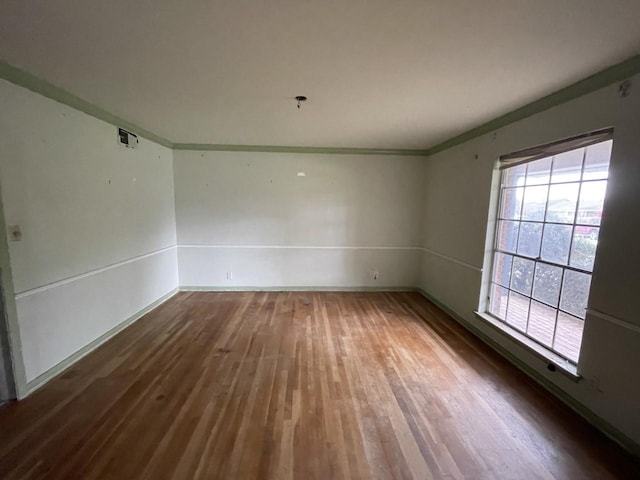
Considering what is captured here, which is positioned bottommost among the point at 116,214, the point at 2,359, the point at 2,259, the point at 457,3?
the point at 2,359

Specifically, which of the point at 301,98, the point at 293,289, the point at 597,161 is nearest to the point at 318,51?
the point at 301,98

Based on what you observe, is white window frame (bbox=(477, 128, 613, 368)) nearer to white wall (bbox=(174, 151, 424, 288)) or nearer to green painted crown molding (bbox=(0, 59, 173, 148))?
white wall (bbox=(174, 151, 424, 288))

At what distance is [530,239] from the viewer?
2.70m

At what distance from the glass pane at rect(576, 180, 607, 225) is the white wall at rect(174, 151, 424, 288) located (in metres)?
2.79

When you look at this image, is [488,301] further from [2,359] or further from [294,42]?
[2,359]

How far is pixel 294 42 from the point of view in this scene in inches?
64.5

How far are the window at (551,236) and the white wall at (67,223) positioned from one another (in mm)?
4409

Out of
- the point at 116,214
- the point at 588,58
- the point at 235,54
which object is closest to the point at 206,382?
the point at 116,214

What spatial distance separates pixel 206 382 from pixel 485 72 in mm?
3357

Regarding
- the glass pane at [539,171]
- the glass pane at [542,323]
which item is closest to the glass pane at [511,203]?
the glass pane at [539,171]

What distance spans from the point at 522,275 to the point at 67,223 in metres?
4.52

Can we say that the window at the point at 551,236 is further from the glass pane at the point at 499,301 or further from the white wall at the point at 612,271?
the white wall at the point at 612,271

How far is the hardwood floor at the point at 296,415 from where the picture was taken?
1.63 meters

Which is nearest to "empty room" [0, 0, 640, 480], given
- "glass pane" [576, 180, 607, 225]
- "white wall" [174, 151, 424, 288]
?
"glass pane" [576, 180, 607, 225]
